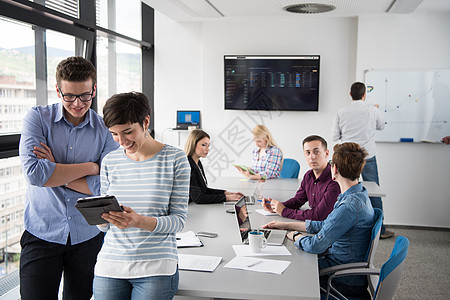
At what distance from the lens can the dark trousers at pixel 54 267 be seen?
80.0 inches

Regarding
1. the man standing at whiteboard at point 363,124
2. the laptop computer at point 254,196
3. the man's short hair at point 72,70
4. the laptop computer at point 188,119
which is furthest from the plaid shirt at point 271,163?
the man's short hair at point 72,70

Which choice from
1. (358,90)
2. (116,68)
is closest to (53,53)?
(116,68)

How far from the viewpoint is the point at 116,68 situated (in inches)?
228

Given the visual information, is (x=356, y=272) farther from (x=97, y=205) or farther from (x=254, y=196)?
(x=254, y=196)

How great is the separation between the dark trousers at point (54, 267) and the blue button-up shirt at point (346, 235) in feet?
3.89

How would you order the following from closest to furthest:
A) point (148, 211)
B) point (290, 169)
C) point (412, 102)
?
point (148, 211), point (290, 169), point (412, 102)

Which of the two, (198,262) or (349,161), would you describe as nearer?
(198,262)

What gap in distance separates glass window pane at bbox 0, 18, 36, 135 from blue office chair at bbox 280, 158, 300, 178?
2.96m

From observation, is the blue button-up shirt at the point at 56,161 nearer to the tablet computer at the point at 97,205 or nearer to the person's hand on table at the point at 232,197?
the tablet computer at the point at 97,205

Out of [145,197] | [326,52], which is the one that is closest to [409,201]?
[326,52]

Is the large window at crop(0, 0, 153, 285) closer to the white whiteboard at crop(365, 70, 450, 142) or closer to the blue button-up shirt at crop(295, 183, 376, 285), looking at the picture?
the blue button-up shirt at crop(295, 183, 376, 285)

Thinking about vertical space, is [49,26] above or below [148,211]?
above

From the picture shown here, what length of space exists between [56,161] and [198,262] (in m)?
0.89

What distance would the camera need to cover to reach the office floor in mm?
3938
